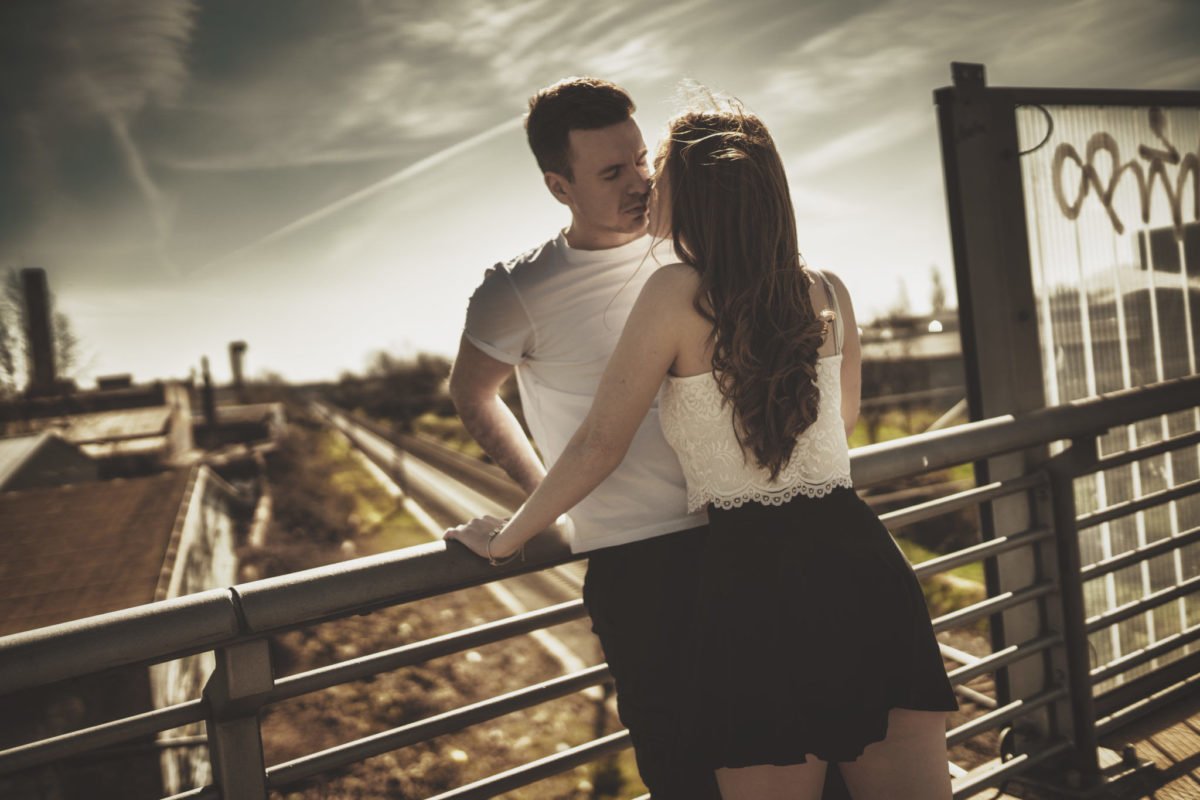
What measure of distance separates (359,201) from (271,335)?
17.1 m

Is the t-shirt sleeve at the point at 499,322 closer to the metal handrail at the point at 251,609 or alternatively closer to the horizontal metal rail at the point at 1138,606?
the metal handrail at the point at 251,609

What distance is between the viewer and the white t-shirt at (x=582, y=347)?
1.58 metres

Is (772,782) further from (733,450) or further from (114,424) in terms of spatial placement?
Answer: (114,424)

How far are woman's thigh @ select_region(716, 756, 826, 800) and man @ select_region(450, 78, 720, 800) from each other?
0.13 metres

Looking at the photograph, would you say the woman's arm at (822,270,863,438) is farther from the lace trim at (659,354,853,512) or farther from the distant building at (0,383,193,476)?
the distant building at (0,383,193,476)

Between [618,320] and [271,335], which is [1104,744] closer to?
[618,320]

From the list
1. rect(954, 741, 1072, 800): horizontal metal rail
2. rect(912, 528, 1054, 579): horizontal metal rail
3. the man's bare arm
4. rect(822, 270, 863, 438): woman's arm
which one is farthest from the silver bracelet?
rect(954, 741, 1072, 800): horizontal metal rail

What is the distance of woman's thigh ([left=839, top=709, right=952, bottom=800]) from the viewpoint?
1.36m

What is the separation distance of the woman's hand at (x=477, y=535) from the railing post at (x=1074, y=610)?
1941 mm

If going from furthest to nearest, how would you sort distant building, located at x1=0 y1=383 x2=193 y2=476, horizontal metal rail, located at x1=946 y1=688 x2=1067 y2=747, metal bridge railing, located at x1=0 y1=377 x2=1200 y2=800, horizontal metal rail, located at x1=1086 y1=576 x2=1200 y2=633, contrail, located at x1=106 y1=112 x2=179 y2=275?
contrail, located at x1=106 y1=112 x2=179 y2=275, distant building, located at x1=0 y1=383 x2=193 y2=476, horizontal metal rail, located at x1=1086 y1=576 x2=1200 y2=633, horizontal metal rail, located at x1=946 y1=688 x2=1067 y2=747, metal bridge railing, located at x1=0 y1=377 x2=1200 y2=800

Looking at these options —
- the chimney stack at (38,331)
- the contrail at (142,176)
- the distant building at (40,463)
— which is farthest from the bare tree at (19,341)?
the contrail at (142,176)

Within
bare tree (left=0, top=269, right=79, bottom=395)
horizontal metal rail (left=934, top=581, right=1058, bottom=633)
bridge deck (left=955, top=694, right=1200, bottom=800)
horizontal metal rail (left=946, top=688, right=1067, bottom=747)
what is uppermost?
bare tree (left=0, top=269, right=79, bottom=395)

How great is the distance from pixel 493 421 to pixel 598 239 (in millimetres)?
462

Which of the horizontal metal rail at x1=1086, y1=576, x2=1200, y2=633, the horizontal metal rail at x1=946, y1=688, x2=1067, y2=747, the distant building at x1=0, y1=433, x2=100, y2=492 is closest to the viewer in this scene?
the horizontal metal rail at x1=946, y1=688, x2=1067, y2=747
